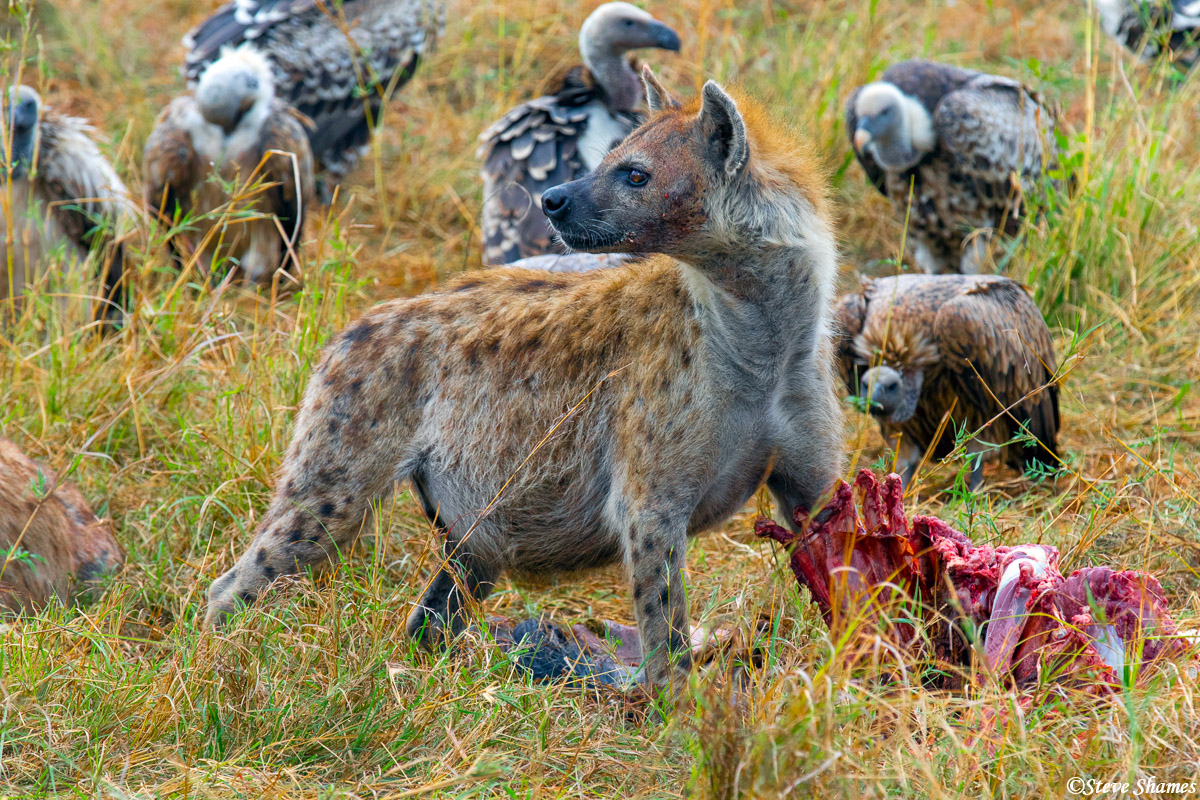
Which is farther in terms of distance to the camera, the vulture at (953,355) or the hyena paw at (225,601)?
the vulture at (953,355)

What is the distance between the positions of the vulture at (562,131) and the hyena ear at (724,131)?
2.54 meters

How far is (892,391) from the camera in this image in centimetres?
438

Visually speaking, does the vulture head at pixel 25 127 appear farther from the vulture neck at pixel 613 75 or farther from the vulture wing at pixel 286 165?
the vulture neck at pixel 613 75

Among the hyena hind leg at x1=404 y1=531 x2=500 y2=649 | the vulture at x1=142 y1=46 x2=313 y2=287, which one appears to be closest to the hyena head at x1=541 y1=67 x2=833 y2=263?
the hyena hind leg at x1=404 y1=531 x2=500 y2=649

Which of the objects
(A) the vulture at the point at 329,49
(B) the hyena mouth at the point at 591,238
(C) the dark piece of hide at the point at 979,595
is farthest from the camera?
(A) the vulture at the point at 329,49

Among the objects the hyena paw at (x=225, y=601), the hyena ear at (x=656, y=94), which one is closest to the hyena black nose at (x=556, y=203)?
the hyena ear at (x=656, y=94)

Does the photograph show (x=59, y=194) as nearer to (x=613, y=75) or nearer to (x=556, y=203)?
(x=613, y=75)

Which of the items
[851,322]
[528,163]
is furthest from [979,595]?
[528,163]

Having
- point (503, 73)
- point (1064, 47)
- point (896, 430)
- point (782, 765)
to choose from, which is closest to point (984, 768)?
point (782, 765)

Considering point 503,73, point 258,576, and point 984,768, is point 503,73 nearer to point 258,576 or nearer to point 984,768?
point 258,576

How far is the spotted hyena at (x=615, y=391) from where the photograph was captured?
2709 millimetres

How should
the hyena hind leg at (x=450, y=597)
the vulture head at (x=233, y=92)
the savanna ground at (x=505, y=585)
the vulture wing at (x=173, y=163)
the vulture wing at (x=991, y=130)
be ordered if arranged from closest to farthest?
the savanna ground at (x=505, y=585) < the hyena hind leg at (x=450, y=597) < the vulture wing at (x=991, y=130) < the vulture head at (x=233, y=92) < the vulture wing at (x=173, y=163)

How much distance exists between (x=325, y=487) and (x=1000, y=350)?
102 inches

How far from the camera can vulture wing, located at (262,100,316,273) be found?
613 cm
